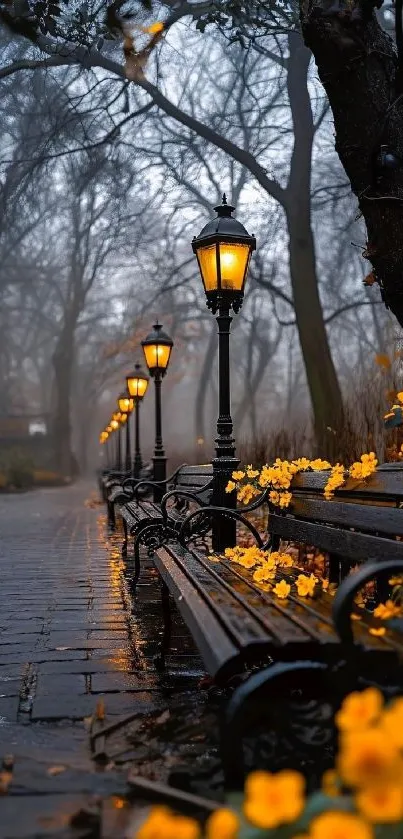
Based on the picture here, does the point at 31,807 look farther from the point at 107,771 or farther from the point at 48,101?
the point at 48,101

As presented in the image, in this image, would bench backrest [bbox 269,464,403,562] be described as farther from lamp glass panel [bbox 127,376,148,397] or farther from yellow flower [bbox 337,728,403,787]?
lamp glass panel [bbox 127,376,148,397]

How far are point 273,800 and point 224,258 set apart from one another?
186 inches

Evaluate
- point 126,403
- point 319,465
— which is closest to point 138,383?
point 126,403

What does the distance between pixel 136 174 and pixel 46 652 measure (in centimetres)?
1297

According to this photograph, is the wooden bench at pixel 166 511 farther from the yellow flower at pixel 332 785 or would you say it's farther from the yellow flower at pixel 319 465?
the yellow flower at pixel 332 785

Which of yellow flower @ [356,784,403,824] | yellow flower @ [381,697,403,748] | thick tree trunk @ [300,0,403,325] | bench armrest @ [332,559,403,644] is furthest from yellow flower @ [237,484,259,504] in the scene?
yellow flower @ [356,784,403,824]

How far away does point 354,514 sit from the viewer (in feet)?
11.7

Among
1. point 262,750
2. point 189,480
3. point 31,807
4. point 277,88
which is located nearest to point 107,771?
point 31,807

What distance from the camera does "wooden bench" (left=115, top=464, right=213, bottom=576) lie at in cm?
596

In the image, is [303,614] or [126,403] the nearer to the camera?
[303,614]

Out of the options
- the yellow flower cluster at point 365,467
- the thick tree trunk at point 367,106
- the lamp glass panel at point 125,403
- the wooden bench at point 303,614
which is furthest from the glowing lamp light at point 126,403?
the yellow flower cluster at point 365,467

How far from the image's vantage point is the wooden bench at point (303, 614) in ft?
7.28

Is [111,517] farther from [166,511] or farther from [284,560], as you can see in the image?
[284,560]

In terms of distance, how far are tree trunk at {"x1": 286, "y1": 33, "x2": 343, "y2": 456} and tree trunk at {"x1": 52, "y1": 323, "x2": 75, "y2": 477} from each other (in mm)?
21506
